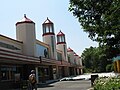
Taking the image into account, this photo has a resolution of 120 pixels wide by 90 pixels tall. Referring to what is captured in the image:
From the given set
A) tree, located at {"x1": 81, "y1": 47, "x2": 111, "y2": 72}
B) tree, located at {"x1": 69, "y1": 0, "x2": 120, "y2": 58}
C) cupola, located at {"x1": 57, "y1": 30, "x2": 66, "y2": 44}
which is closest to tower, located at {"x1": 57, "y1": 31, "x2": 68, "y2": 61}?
cupola, located at {"x1": 57, "y1": 30, "x2": 66, "y2": 44}

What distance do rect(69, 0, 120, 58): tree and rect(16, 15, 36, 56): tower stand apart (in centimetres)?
A: 2269

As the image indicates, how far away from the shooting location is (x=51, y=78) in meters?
47.6

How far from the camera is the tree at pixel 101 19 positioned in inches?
451

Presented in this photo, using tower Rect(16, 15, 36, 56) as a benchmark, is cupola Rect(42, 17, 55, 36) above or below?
above

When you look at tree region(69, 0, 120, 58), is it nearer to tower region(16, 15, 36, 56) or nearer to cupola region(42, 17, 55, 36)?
tower region(16, 15, 36, 56)

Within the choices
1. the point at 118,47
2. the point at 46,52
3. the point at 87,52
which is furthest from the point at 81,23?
the point at 87,52

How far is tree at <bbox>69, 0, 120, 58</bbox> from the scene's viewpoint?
37.6 ft

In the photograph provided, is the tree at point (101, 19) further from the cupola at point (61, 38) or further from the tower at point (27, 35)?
the cupola at point (61, 38)

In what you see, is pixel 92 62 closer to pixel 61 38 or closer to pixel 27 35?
pixel 61 38

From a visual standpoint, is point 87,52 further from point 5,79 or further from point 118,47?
point 118,47

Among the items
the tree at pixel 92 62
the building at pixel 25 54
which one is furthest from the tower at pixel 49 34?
the tree at pixel 92 62

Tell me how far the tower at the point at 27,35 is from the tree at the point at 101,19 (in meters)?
22.7

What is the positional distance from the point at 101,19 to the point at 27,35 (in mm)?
24276

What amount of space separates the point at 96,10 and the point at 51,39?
36.1 metres
